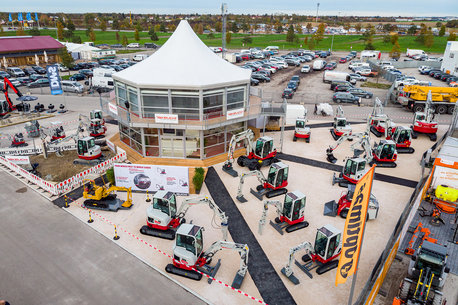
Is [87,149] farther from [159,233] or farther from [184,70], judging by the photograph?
[159,233]

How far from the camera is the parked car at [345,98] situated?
4359 centimetres

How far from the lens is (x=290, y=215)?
58.2 feet

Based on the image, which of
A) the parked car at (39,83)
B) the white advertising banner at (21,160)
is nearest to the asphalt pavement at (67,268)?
the white advertising banner at (21,160)

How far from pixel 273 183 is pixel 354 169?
6.00 metres

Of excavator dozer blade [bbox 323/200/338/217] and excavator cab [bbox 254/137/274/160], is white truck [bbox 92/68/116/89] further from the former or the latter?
excavator dozer blade [bbox 323/200/338/217]

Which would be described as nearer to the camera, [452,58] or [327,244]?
[327,244]

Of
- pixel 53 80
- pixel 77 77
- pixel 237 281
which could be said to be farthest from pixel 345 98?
pixel 77 77

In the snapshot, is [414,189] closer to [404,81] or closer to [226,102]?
[226,102]

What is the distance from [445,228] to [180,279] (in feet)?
49.8

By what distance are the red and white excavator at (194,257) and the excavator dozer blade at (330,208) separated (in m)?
7.42

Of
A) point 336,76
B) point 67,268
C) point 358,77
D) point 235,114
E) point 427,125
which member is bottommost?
point 67,268

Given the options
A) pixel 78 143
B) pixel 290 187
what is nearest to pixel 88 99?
pixel 78 143

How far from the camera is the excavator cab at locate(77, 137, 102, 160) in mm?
25469

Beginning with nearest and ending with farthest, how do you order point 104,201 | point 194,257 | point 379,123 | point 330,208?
point 194,257 → point 330,208 → point 104,201 → point 379,123
